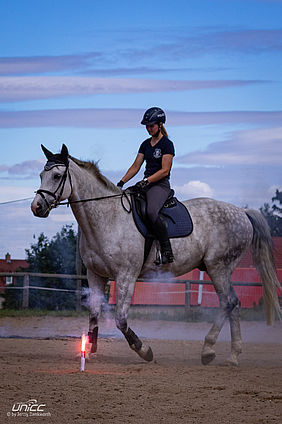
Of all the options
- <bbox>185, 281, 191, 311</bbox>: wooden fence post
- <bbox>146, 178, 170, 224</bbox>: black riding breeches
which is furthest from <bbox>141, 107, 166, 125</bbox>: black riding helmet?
<bbox>185, 281, 191, 311</bbox>: wooden fence post

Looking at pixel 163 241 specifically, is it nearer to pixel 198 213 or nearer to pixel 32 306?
pixel 198 213

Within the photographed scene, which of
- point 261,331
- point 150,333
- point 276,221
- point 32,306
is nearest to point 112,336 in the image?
point 150,333

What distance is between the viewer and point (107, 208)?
8945 mm

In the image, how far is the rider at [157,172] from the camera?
8.95 metres

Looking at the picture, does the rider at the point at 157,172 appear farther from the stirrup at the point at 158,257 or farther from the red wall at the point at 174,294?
the red wall at the point at 174,294

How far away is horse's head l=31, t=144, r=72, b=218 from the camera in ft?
27.0

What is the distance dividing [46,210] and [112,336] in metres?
5.26

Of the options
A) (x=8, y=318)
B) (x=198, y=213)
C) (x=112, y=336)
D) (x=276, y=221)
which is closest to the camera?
(x=198, y=213)

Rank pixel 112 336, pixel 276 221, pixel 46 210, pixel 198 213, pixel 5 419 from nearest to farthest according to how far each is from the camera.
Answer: pixel 5 419
pixel 46 210
pixel 198 213
pixel 112 336
pixel 276 221

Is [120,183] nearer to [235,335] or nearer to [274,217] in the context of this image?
[235,335]

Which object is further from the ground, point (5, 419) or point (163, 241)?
point (163, 241)

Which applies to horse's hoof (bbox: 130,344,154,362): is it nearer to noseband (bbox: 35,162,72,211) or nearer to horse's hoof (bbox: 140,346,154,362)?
horse's hoof (bbox: 140,346,154,362)

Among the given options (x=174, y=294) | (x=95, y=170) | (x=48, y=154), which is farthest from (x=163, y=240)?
(x=174, y=294)

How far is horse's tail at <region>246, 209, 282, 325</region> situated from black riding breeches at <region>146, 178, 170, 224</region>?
1849 mm
